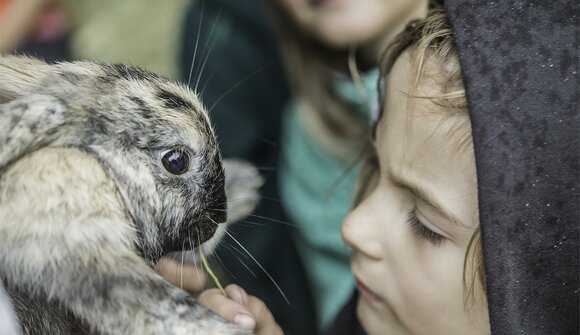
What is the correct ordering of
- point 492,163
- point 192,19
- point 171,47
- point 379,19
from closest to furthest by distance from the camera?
point 492,163 → point 379,19 → point 192,19 → point 171,47

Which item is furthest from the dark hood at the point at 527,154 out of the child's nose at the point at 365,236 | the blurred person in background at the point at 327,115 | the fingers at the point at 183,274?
the blurred person in background at the point at 327,115

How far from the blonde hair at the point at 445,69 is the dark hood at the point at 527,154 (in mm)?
105

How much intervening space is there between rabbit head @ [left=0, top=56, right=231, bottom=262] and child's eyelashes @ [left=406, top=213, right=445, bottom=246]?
0.37 metres

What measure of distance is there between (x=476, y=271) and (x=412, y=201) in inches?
7.4

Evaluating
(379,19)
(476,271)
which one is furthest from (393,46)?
(379,19)

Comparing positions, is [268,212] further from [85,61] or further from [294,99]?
[85,61]

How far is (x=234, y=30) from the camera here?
2691mm

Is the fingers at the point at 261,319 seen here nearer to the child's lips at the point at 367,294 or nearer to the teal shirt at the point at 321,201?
the child's lips at the point at 367,294

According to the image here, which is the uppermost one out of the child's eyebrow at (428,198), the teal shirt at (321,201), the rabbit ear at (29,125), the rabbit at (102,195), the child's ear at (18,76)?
the child's ear at (18,76)

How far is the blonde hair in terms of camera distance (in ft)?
4.33

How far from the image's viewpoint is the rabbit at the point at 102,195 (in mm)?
1092

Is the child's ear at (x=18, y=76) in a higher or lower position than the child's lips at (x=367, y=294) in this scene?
higher

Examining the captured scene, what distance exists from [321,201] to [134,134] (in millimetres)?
1215

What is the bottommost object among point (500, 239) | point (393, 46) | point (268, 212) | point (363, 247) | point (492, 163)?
point (268, 212)
